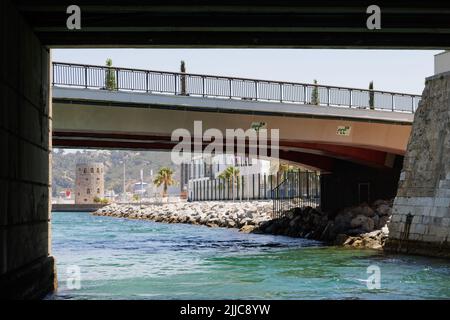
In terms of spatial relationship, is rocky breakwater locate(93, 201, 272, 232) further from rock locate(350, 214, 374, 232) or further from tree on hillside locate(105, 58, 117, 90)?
tree on hillside locate(105, 58, 117, 90)

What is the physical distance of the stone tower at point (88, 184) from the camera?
174m

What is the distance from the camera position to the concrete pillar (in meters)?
12.1

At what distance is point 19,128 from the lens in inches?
528

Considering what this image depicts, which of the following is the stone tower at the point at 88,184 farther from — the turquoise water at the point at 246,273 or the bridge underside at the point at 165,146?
the turquoise water at the point at 246,273

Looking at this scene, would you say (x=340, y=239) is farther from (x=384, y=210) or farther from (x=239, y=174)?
(x=239, y=174)

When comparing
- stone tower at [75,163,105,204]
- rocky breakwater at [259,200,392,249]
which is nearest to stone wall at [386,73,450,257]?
rocky breakwater at [259,200,392,249]

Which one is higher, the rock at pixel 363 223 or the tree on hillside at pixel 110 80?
the tree on hillside at pixel 110 80

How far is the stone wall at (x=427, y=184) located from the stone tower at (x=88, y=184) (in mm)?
146808

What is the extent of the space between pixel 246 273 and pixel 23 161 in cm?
1128

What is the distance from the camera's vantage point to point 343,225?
38.8 meters
